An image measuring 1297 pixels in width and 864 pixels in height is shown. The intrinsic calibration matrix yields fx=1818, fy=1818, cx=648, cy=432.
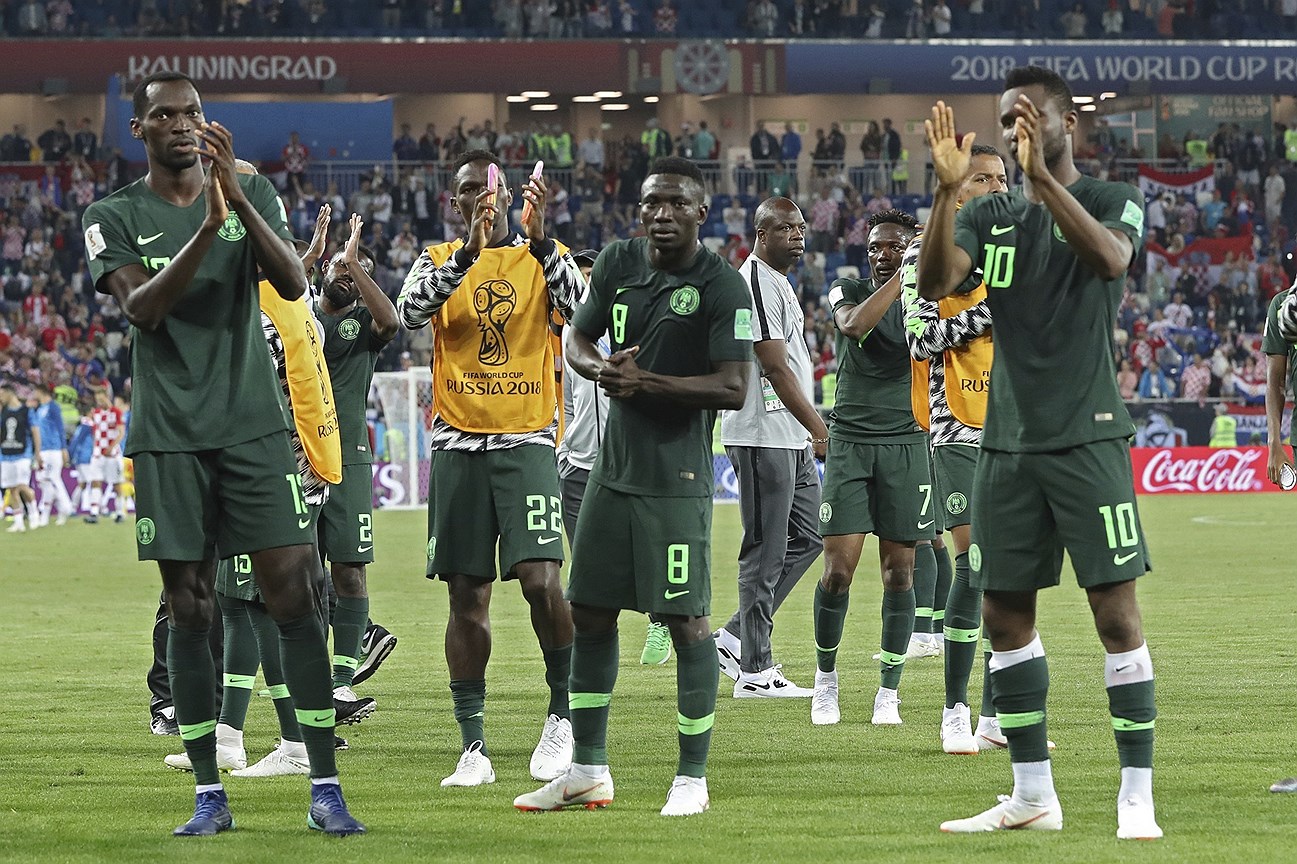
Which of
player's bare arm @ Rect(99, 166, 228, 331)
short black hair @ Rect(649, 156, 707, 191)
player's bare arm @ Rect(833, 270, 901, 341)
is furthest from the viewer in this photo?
player's bare arm @ Rect(833, 270, 901, 341)

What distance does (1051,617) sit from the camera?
13.8 meters

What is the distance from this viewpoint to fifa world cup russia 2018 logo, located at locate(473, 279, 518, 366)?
7609 millimetres

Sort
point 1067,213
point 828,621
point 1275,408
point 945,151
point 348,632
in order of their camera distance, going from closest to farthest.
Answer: point 1067,213, point 945,151, point 348,632, point 828,621, point 1275,408

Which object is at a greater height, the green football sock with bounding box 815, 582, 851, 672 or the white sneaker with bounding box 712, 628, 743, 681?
the green football sock with bounding box 815, 582, 851, 672

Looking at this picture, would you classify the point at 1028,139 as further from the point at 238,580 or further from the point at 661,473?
the point at 238,580

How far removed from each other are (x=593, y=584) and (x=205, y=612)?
4.50 ft

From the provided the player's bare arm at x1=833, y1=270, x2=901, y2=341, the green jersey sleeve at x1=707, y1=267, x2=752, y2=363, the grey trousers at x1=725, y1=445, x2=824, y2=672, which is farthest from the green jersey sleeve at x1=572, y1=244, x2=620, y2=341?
the grey trousers at x1=725, y1=445, x2=824, y2=672

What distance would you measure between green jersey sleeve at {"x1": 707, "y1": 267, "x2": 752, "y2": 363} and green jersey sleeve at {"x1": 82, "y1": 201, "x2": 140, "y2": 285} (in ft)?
6.60

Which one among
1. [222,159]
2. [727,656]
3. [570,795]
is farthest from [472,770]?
[727,656]

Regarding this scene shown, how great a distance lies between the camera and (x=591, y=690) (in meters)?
6.67

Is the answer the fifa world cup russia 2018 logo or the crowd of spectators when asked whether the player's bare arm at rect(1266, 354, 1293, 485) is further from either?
the crowd of spectators

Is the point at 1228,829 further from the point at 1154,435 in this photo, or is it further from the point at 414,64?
the point at 414,64

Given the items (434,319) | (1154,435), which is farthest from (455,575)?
(1154,435)

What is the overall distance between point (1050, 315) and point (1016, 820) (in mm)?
1690
